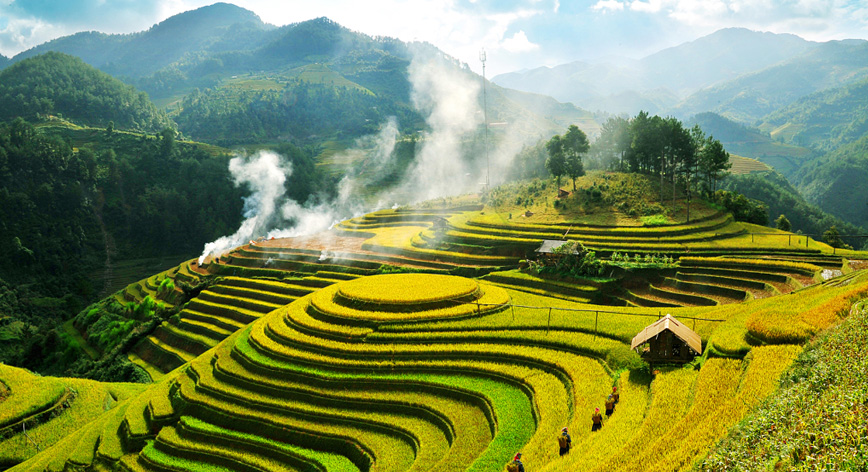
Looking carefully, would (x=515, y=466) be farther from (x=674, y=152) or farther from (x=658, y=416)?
(x=674, y=152)

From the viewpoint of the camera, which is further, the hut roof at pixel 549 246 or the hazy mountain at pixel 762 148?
the hazy mountain at pixel 762 148

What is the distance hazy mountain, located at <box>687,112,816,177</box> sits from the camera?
155750mm

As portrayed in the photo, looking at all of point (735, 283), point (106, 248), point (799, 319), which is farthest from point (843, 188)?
point (106, 248)

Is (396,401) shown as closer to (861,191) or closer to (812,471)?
(812,471)

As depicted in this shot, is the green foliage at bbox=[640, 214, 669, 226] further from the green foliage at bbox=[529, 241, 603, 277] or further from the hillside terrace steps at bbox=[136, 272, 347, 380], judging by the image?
the hillside terrace steps at bbox=[136, 272, 347, 380]

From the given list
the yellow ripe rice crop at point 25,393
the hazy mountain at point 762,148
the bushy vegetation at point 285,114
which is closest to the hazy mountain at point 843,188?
the hazy mountain at point 762,148

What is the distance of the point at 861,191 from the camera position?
98.5 m

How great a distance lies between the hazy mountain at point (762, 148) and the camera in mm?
155750

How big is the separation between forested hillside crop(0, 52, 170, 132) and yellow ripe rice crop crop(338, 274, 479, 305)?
323 feet

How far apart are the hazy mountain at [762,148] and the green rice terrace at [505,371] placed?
496ft

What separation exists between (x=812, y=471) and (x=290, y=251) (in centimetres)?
4448

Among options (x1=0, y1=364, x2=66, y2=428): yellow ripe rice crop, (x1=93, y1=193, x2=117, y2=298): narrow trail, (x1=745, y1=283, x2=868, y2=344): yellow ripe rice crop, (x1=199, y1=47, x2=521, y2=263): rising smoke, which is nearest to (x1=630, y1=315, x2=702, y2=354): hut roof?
(x1=745, y1=283, x2=868, y2=344): yellow ripe rice crop

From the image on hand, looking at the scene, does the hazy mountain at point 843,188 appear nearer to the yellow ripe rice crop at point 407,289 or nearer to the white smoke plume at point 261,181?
the yellow ripe rice crop at point 407,289

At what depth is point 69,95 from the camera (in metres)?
110
